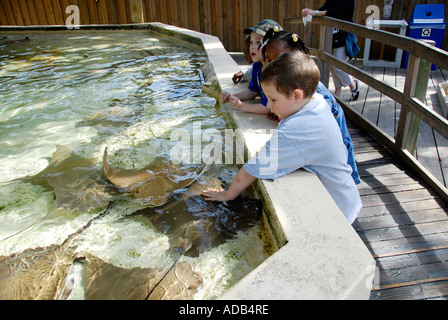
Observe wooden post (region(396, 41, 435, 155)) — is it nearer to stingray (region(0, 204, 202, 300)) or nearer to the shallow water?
the shallow water

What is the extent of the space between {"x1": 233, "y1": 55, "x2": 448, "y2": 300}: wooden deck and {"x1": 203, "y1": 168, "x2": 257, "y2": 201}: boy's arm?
0.95 m

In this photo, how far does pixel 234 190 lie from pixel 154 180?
59 centimetres

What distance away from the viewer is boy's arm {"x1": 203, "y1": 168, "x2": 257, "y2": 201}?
2.03 meters

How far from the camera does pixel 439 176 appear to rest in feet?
11.1

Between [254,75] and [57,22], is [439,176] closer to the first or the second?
[254,75]

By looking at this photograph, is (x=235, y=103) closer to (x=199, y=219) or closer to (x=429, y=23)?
(x=199, y=219)

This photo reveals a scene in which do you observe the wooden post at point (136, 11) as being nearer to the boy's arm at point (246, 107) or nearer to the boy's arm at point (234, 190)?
the boy's arm at point (246, 107)

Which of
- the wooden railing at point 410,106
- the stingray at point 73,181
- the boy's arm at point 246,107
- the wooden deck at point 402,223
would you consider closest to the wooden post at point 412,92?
the wooden railing at point 410,106

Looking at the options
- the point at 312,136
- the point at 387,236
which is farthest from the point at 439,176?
the point at 312,136

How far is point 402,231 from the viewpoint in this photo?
8.00 ft

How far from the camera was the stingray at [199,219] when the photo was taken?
1932mm

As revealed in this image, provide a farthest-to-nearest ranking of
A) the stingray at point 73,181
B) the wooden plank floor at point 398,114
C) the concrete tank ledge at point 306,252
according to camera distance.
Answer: the wooden plank floor at point 398,114
the stingray at point 73,181
the concrete tank ledge at point 306,252

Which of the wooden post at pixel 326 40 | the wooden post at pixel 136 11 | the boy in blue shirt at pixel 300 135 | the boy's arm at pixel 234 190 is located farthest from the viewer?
the wooden post at pixel 136 11

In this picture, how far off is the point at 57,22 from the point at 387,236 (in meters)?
9.81
